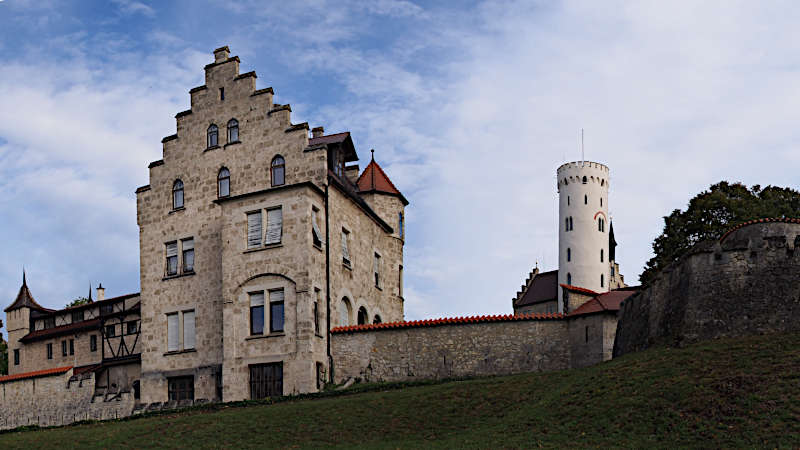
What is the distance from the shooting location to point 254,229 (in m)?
40.7

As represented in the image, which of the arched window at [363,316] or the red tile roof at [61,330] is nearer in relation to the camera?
the arched window at [363,316]

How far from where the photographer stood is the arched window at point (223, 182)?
1720 inches

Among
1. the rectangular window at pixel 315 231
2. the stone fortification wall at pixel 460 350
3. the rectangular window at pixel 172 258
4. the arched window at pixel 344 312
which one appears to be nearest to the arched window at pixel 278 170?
the rectangular window at pixel 315 231

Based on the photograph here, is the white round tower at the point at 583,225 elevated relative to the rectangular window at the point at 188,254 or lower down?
elevated

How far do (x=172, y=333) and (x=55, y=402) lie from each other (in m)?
6.18

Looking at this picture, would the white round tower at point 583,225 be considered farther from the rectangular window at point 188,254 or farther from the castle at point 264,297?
the rectangular window at point 188,254

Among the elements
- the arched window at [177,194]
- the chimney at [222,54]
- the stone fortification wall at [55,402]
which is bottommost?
the stone fortification wall at [55,402]

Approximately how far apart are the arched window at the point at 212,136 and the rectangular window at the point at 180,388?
10843 mm

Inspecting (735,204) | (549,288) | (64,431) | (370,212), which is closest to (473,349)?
(370,212)

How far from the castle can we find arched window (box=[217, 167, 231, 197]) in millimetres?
85

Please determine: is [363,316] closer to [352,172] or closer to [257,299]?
[257,299]

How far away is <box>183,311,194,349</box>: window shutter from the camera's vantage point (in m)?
42.6

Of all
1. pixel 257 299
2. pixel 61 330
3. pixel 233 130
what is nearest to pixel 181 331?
pixel 257 299

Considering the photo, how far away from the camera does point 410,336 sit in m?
38.7
